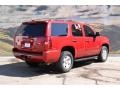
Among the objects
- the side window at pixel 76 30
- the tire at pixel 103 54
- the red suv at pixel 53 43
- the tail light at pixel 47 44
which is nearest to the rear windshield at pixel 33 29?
the red suv at pixel 53 43

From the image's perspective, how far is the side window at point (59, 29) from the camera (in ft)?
41.0

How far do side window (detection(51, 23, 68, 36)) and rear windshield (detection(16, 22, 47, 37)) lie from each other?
0.33 meters

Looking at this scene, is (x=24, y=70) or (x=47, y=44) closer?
(x=47, y=44)

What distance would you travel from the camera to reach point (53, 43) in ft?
40.2

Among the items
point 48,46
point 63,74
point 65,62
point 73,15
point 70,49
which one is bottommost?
point 63,74

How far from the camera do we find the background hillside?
18.8 meters

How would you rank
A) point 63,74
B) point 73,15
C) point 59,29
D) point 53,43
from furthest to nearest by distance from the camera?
point 73,15 < point 59,29 < point 63,74 < point 53,43

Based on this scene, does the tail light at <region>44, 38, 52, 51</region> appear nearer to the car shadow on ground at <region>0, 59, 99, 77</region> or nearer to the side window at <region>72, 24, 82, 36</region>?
the car shadow on ground at <region>0, 59, 99, 77</region>

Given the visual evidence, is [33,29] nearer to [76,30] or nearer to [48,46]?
[48,46]

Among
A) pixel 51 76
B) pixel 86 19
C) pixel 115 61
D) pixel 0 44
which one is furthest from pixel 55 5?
pixel 51 76

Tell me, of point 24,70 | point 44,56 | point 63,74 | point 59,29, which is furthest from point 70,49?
point 24,70

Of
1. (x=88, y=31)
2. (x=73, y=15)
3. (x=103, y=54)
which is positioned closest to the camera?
(x=88, y=31)

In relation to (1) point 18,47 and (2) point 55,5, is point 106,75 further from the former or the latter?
(2) point 55,5

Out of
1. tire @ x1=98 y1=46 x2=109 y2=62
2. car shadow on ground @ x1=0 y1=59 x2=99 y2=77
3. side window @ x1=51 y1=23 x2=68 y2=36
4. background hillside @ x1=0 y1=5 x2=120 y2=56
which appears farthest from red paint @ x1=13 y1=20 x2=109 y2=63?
background hillside @ x1=0 y1=5 x2=120 y2=56
